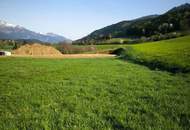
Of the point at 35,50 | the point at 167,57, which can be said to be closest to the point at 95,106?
the point at 167,57

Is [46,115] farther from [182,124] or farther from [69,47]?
[69,47]

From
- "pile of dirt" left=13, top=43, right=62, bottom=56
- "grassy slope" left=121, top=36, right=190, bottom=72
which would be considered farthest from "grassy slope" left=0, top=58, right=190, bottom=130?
"pile of dirt" left=13, top=43, right=62, bottom=56

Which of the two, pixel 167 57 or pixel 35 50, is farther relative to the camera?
pixel 35 50

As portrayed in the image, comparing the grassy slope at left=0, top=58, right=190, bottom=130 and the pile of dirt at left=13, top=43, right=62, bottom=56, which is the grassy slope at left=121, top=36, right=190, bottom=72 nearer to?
the grassy slope at left=0, top=58, right=190, bottom=130

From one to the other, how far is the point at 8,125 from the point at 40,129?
45.4 inches

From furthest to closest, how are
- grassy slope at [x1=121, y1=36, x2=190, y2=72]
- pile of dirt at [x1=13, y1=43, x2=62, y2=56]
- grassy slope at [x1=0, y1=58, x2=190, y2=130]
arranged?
pile of dirt at [x1=13, y1=43, x2=62, y2=56] → grassy slope at [x1=121, y1=36, x2=190, y2=72] → grassy slope at [x1=0, y1=58, x2=190, y2=130]

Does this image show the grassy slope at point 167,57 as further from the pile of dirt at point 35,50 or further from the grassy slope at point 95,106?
the pile of dirt at point 35,50

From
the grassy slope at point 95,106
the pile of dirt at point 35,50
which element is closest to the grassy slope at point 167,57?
the grassy slope at point 95,106

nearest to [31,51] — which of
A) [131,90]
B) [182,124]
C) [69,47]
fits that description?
[69,47]

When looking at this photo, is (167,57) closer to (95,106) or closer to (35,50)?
(95,106)

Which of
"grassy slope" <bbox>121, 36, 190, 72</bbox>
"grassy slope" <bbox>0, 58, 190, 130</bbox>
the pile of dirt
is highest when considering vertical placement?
the pile of dirt

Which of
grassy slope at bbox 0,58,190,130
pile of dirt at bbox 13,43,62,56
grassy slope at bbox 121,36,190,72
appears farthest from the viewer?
pile of dirt at bbox 13,43,62,56

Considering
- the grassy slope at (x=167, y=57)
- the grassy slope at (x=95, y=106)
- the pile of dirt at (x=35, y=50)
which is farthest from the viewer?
the pile of dirt at (x=35, y=50)

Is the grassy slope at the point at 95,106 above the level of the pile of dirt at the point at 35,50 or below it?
below
